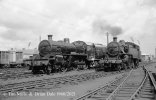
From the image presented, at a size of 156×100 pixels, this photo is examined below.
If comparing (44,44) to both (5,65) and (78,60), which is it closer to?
(78,60)

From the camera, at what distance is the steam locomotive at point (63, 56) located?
65.0 feet

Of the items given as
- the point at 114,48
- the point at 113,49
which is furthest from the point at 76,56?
the point at 114,48

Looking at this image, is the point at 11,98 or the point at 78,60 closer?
the point at 11,98

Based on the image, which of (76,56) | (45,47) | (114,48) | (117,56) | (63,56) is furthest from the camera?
(114,48)

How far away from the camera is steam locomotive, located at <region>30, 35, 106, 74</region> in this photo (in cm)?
1980

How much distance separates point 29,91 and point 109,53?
51.9ft

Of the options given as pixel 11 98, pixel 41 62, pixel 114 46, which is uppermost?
pixel 114 46

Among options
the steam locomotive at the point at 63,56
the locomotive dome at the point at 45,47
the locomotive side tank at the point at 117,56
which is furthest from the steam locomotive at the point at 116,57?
the locomotive dome at the point at 45,47

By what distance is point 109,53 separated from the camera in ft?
80.1

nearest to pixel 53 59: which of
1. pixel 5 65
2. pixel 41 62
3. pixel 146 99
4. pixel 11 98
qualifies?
pixel 41 62

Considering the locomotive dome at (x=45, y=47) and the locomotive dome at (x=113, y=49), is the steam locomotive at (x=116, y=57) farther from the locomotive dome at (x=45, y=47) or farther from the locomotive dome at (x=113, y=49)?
the locomotive dome at (x=45, y=47)

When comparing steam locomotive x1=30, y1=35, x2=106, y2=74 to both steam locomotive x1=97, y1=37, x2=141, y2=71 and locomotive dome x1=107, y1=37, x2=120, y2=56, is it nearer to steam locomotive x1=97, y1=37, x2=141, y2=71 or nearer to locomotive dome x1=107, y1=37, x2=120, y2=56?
steam locomotive x1=97, y1=37, x2=141, y2=71

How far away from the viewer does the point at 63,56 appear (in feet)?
71.7

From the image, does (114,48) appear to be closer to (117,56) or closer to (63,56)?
(117,56)
